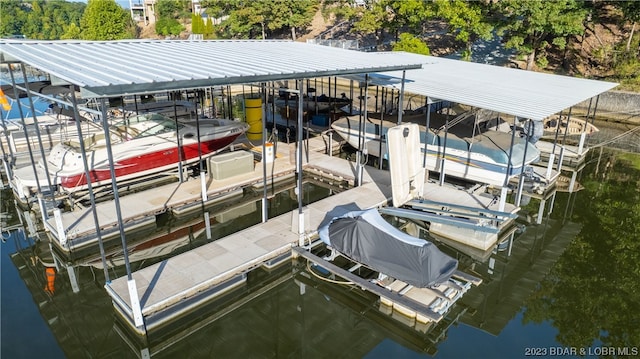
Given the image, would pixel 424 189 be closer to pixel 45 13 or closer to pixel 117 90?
pixel 117 90

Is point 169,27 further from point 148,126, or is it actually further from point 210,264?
point 210,264

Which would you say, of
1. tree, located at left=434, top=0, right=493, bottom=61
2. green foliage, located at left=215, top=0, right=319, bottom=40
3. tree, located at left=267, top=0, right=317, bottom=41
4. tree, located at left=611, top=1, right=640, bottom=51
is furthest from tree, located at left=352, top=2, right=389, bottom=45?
tree, located at left=611, top=1, right=640, bottom=51

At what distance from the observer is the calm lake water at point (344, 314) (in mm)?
7762

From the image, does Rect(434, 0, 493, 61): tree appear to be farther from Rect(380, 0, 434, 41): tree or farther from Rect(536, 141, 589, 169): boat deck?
Rect(536, 141, 589, 169): boat deck

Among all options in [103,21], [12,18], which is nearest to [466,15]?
[103,21]

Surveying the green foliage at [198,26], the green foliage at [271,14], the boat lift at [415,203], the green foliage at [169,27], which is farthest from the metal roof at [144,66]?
the green foliage at [169,27]

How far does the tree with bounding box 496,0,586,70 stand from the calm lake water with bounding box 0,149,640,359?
20.7 m

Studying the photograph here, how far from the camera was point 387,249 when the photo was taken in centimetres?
859

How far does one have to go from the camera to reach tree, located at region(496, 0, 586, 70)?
27016 millimetres

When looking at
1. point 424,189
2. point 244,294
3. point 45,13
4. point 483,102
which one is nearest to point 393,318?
point 244,294

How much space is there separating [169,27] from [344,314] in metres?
76.8

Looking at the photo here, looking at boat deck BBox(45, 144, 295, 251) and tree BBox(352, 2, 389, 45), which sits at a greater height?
tree BBox(352, 2, 389, 45)

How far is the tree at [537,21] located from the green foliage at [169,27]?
59.0 metres

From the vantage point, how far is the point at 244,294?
9195 mm
